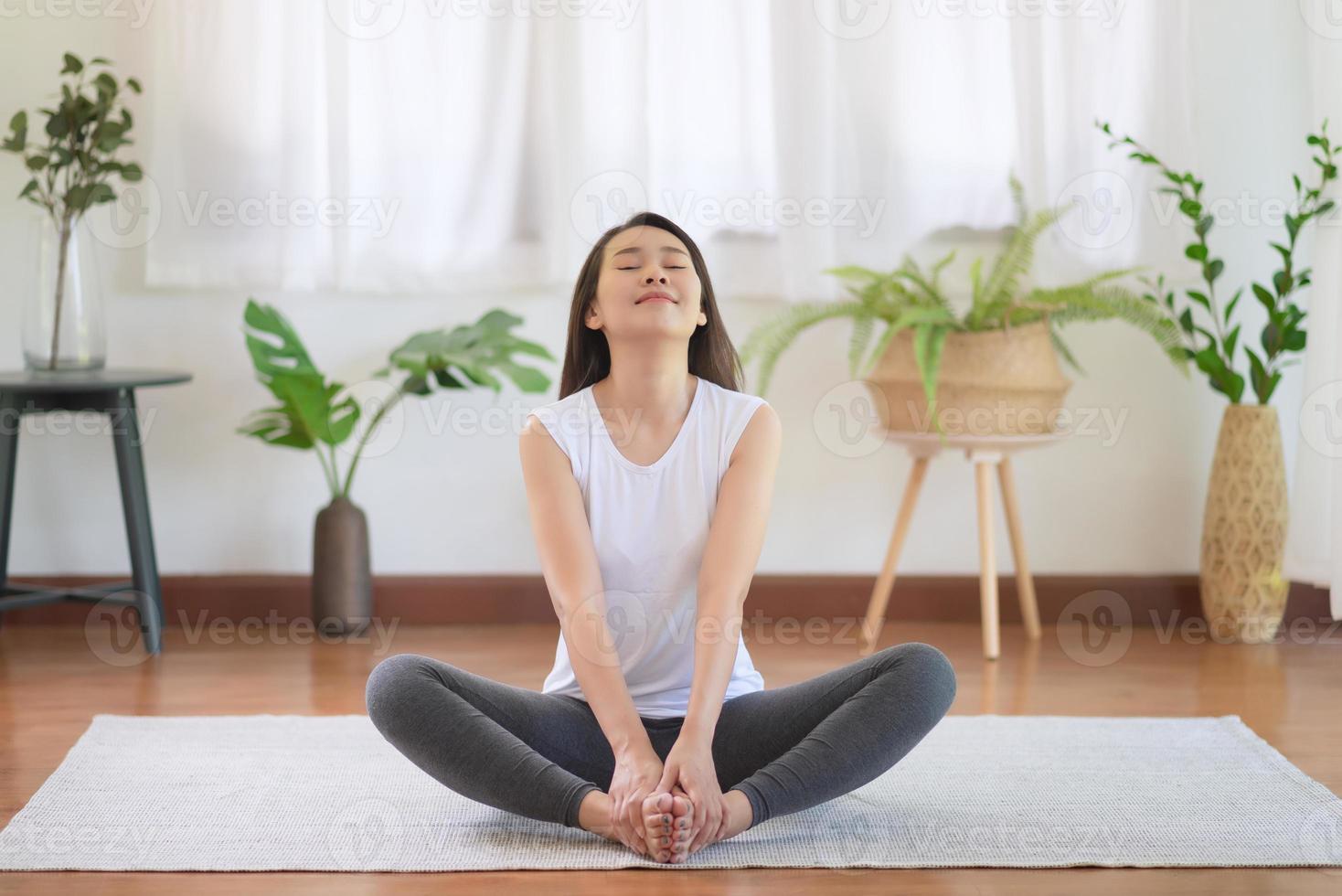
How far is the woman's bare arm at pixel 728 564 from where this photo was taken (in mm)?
1590

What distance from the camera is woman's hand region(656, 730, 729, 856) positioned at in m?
1.50

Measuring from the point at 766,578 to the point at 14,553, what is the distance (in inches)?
61.8

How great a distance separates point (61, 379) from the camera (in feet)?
8.24

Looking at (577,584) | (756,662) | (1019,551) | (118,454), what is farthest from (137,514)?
(1019,551)

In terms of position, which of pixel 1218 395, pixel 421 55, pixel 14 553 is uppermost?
pixel 421 55

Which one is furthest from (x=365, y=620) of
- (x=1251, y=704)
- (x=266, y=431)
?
(x=1251, y=704)

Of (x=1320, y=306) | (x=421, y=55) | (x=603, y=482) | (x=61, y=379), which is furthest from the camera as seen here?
(x=421, y=55)

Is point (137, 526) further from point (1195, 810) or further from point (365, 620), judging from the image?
point (1195, 810)

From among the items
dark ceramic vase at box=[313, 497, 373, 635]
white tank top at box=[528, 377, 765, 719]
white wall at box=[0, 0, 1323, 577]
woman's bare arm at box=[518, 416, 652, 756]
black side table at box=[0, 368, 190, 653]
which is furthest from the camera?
white wall at box=[0, 0, 1323, 577]

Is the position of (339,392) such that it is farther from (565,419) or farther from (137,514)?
(565,419)

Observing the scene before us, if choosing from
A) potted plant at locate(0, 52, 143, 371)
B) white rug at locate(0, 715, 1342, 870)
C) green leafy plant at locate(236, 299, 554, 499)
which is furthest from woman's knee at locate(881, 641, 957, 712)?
potted plant at locate(0, 52, 143, 371)

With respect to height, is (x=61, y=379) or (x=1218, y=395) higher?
(x=61, y=379)

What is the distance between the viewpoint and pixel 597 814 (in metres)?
1.53

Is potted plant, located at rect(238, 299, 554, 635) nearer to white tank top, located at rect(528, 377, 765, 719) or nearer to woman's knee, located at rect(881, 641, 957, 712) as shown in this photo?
white tank top, located at rect(528, 377, 765, 719)
